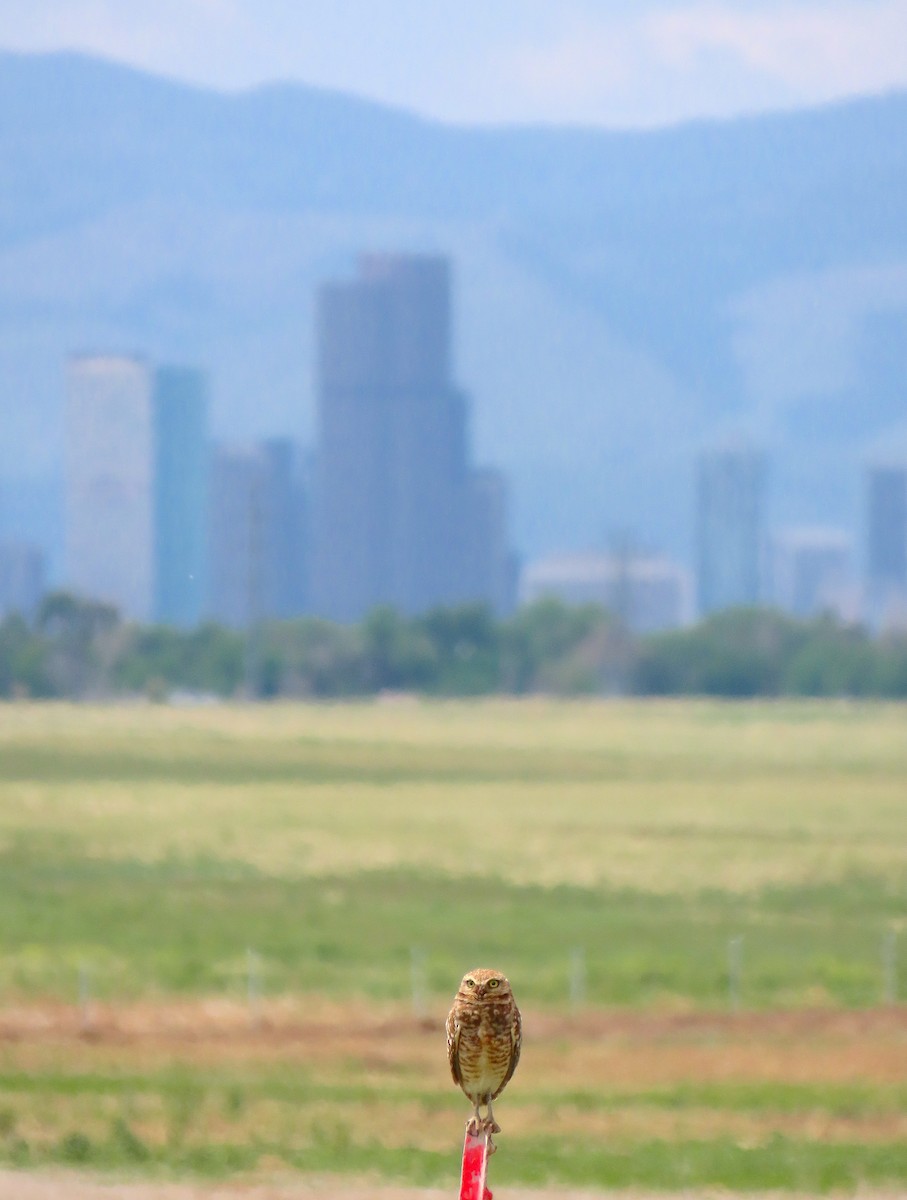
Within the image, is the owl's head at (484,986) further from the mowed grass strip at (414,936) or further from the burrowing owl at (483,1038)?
the mowed grass strip at (414,936)

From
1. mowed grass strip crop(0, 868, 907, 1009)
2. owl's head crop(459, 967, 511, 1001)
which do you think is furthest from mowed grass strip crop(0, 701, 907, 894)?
owl's head crop(459, 967, 511, 1001)

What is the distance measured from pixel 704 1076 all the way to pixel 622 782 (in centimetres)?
6491

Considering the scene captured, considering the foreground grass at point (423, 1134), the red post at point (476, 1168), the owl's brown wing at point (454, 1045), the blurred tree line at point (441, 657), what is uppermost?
the blurred tree line at point (441, 657)

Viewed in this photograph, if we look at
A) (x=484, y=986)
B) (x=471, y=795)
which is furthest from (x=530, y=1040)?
(x=471, y=795)

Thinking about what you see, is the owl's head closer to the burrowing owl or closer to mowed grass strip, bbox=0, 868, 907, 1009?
the burrowing owl

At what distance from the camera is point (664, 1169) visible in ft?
62.2

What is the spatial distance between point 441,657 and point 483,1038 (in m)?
169

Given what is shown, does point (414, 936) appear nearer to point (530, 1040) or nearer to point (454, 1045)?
point (530, 1040)

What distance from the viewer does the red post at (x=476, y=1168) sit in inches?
277

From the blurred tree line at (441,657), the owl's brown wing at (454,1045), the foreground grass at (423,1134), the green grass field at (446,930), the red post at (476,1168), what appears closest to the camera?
the red post at (476,1168)

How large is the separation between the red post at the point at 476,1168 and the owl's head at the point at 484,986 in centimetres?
40

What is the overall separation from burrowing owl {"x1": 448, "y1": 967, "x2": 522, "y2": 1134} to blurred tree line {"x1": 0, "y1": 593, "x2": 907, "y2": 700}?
149649mm

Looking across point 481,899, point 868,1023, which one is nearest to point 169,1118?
point 868,1023

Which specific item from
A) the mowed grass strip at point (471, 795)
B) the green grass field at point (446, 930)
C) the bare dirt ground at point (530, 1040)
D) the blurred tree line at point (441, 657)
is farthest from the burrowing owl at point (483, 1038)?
the blurred tree line at point (441, 657)
